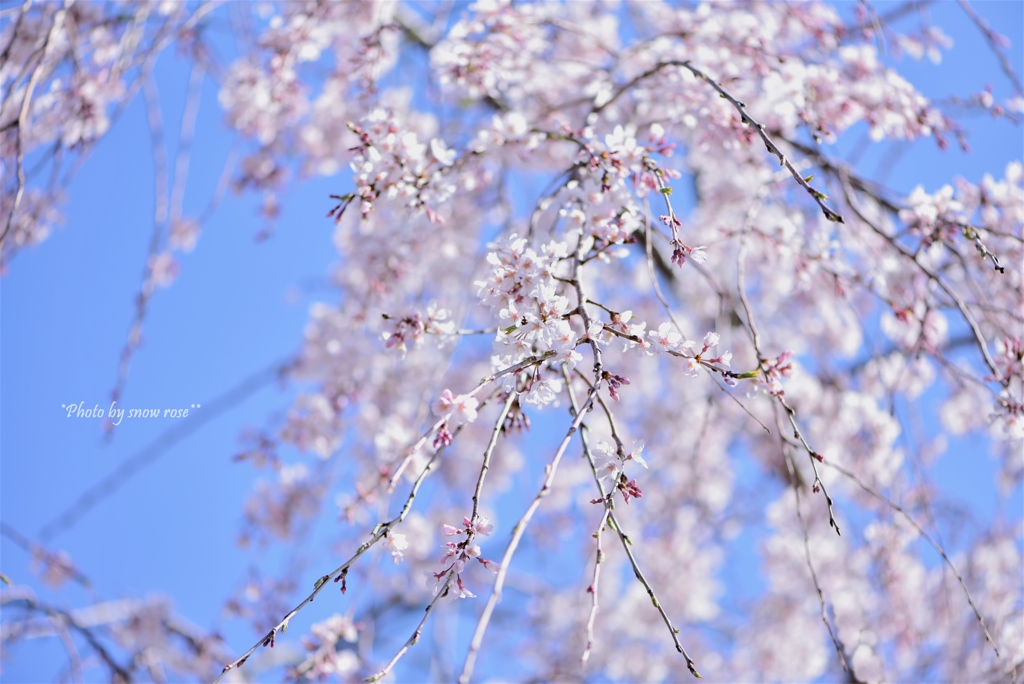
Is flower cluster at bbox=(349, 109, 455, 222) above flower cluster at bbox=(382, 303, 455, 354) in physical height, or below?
above

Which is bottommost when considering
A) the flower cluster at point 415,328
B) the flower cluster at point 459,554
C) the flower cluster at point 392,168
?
the flower cluster at point 459,554

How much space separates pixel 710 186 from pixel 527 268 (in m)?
3.38

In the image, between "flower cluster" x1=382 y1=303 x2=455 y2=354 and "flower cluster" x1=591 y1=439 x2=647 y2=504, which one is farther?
"flower cluster" x1=382 y1=303 x2=455 y2=354

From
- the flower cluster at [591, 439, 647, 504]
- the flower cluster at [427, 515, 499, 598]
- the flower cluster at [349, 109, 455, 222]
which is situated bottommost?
the flower cluster at [427, 515, 499, 598]

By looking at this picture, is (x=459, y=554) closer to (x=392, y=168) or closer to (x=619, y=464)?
(x=619, y=464)

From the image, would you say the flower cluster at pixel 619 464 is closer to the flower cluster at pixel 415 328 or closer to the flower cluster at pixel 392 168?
the flower cluster at pixel 415 328

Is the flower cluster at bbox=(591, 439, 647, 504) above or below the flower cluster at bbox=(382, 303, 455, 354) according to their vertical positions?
below

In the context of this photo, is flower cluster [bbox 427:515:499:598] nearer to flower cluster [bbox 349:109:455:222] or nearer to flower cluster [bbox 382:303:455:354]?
flower cluster [bbox 382:303:455:354]

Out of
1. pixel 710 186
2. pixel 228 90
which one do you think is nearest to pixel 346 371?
pixel 228 90

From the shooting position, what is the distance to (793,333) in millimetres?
4645

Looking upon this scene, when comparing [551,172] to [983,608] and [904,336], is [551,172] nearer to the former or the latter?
[904,336]

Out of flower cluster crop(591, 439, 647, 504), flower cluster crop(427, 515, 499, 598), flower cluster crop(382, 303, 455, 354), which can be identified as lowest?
flower cluster crop(427, 515, 499, 598)

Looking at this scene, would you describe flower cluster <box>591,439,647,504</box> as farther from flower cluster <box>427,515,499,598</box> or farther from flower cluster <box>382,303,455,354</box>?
flower cluster <box>382,303,455,354</box>

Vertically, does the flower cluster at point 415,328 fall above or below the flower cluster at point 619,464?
above
